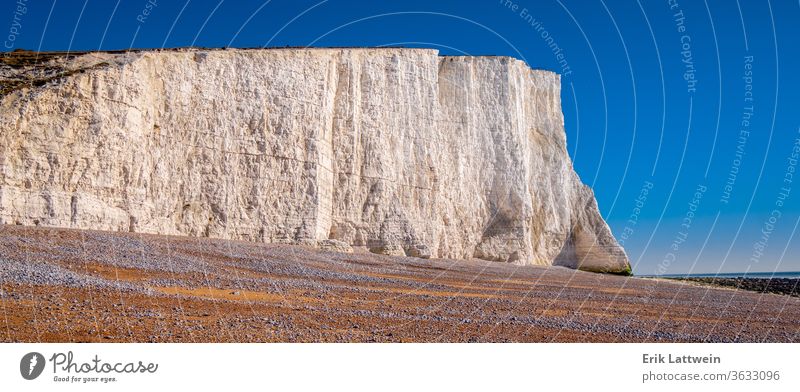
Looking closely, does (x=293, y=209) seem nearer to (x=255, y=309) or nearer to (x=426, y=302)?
(x=426, y=302)

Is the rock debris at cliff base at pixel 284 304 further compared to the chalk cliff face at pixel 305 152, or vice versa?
the chalk cliff face at pixel 305 152

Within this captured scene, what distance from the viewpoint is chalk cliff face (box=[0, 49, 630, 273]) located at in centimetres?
2038

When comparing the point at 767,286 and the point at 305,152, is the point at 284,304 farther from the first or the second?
the point at 767,286

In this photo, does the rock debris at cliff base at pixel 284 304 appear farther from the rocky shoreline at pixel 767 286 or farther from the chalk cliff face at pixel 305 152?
the rocky shoreline at pixel 767 286

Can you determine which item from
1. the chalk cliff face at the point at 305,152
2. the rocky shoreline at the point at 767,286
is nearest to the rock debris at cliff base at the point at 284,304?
the chalk cliff face at the point at 305,152

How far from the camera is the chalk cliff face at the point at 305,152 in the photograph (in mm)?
20375

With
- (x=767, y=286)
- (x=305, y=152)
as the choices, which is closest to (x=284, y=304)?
(x=305, y=152)

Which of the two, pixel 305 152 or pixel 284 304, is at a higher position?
pixel 305 152

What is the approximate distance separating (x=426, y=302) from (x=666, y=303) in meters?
7.08

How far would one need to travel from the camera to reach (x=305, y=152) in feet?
89.3

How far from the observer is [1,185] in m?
18.5

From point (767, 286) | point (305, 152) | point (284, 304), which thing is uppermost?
point (305, 152)

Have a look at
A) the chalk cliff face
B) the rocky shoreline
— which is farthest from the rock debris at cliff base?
the rocky shoreline

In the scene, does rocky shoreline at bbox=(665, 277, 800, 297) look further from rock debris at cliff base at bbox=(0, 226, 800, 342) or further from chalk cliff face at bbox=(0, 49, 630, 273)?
rock debris at cliff base at bbox=(0, 226, 800, 342)
